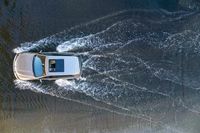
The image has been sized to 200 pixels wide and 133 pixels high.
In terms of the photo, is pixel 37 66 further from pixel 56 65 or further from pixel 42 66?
pixel 56 65

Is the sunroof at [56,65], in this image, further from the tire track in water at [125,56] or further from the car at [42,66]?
the tire track in water at [125,56]

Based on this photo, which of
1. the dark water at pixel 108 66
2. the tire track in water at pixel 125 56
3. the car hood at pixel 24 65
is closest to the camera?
the car hood at pixel 24 65

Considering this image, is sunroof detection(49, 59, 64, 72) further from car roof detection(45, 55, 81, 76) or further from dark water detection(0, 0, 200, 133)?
dark water detection(0, 0, 200, 133)

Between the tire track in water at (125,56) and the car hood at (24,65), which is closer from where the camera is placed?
the car hood at (24,65)

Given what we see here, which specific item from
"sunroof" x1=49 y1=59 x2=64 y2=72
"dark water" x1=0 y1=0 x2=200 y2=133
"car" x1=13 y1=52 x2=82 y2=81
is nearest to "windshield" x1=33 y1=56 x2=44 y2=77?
Result: "car" x1=13 y1=52 x2=82 y2=81

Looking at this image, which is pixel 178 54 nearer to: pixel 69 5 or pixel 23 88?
pixel 69 5

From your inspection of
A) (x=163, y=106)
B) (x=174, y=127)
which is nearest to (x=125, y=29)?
(x=163, y=106)

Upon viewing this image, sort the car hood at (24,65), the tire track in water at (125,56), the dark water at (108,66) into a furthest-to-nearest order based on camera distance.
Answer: the tire track in water at (125,56) < the dark water at (108,66) < the car hood at (24,65)

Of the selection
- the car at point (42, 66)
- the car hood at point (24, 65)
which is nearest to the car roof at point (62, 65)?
the car at point (42, 66)

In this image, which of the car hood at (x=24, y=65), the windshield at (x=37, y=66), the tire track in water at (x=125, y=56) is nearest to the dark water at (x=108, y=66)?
the tire track in water at (x=125, y=56)
